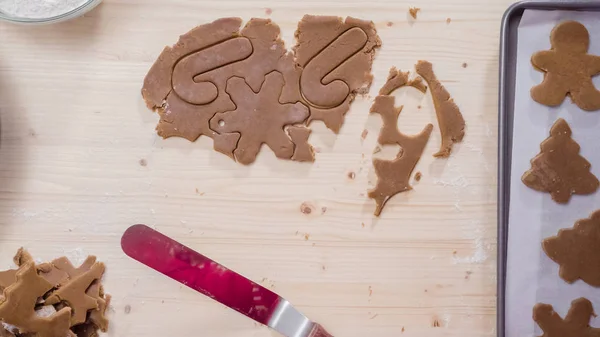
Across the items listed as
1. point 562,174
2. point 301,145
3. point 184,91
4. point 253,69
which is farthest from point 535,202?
point 184,91

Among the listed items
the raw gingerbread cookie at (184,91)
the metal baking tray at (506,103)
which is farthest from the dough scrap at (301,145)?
the metal baking tray at (506,103)

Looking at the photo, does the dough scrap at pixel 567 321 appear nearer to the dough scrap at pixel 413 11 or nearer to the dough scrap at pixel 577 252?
the dough scrap at pixel 577 252

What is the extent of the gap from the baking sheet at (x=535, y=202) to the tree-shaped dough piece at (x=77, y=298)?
2.56 feet

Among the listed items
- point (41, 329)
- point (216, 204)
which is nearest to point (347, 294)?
point (216, 204)

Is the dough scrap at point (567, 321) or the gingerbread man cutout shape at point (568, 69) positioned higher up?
the gingerbread man cutout shape at point (568, 69)

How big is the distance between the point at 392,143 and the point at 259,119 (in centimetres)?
26

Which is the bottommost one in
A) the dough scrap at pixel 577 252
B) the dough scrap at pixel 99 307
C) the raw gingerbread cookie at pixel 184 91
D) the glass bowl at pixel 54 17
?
the dough scrap at pixel 99 307

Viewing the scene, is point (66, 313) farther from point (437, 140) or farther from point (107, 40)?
point (437, 140)

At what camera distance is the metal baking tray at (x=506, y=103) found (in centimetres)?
113

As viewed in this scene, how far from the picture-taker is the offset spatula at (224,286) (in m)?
1.12

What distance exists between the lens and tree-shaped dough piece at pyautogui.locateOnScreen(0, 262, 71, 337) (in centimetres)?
111

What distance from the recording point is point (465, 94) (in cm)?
119

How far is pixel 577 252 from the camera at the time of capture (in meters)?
1.12

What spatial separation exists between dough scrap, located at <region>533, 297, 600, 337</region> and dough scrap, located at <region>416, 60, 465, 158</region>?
0.34 metres
